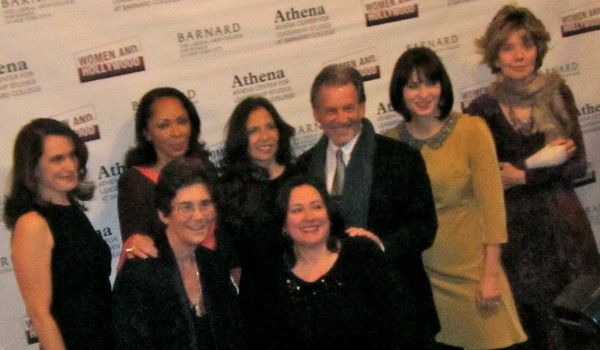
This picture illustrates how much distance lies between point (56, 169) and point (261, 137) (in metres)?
0.71

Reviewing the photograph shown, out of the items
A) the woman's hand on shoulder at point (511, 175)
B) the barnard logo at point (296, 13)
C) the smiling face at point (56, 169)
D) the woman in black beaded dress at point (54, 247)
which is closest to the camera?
the woman in black beaded dress at point (54, 247)

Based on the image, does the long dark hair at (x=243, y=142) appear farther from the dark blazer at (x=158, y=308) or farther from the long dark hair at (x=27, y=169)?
the long dark hair at (x=27, y=169)

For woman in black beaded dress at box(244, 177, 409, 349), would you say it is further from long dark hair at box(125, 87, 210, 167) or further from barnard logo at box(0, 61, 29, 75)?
barnard logo at box(0, 61, 29, 75)

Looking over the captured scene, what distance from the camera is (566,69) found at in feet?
13.8

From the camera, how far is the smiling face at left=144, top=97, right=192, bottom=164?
316cm

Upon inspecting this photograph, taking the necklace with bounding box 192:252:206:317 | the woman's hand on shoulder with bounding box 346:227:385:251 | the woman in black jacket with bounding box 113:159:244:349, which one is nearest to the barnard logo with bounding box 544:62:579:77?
the woman's hand on shoulder with bounding box 346:227:385:251

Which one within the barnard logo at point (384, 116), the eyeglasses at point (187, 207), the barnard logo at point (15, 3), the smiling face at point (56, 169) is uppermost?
the barnard logo at point (15, 3)

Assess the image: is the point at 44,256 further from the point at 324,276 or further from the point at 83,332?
the point at 324,276

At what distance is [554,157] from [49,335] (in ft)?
6.39

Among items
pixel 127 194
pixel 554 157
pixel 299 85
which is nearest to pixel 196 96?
pixel 299 85

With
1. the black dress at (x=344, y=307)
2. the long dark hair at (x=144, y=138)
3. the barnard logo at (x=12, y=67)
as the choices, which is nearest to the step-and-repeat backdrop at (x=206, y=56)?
the barnard logo at (x=12, y=67)

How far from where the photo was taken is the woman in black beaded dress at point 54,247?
8.83 feet

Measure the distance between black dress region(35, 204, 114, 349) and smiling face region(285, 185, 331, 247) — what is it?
2.29 ft

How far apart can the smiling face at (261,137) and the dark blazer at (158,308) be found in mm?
503
